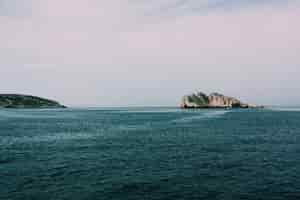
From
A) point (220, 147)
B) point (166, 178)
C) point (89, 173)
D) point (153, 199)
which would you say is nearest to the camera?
point (153, 199)

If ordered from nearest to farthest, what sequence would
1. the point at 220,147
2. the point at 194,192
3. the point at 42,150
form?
1. the point at 194,192
2. the point at 42,150
3. the point at 220,147

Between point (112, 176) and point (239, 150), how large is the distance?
25.4 meters

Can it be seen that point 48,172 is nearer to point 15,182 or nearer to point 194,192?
point 15,182

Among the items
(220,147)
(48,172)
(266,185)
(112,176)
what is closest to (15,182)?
(48,172)

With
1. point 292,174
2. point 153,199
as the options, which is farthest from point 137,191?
point 292,174

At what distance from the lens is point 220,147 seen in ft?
168

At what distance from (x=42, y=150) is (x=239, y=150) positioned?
108ft

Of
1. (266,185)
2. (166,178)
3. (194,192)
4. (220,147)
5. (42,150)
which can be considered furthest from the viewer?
(220,147)

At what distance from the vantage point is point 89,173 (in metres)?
32.9

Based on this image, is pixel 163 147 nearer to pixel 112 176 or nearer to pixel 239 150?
pixel 239 150

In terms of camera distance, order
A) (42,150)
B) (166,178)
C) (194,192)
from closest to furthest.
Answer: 1. (194,192)
2. (166,178)
3. (42,150)

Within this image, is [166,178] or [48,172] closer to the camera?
[166,178]

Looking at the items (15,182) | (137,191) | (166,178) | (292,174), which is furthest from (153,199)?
(292,174)

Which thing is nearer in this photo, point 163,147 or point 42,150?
point 42,150
